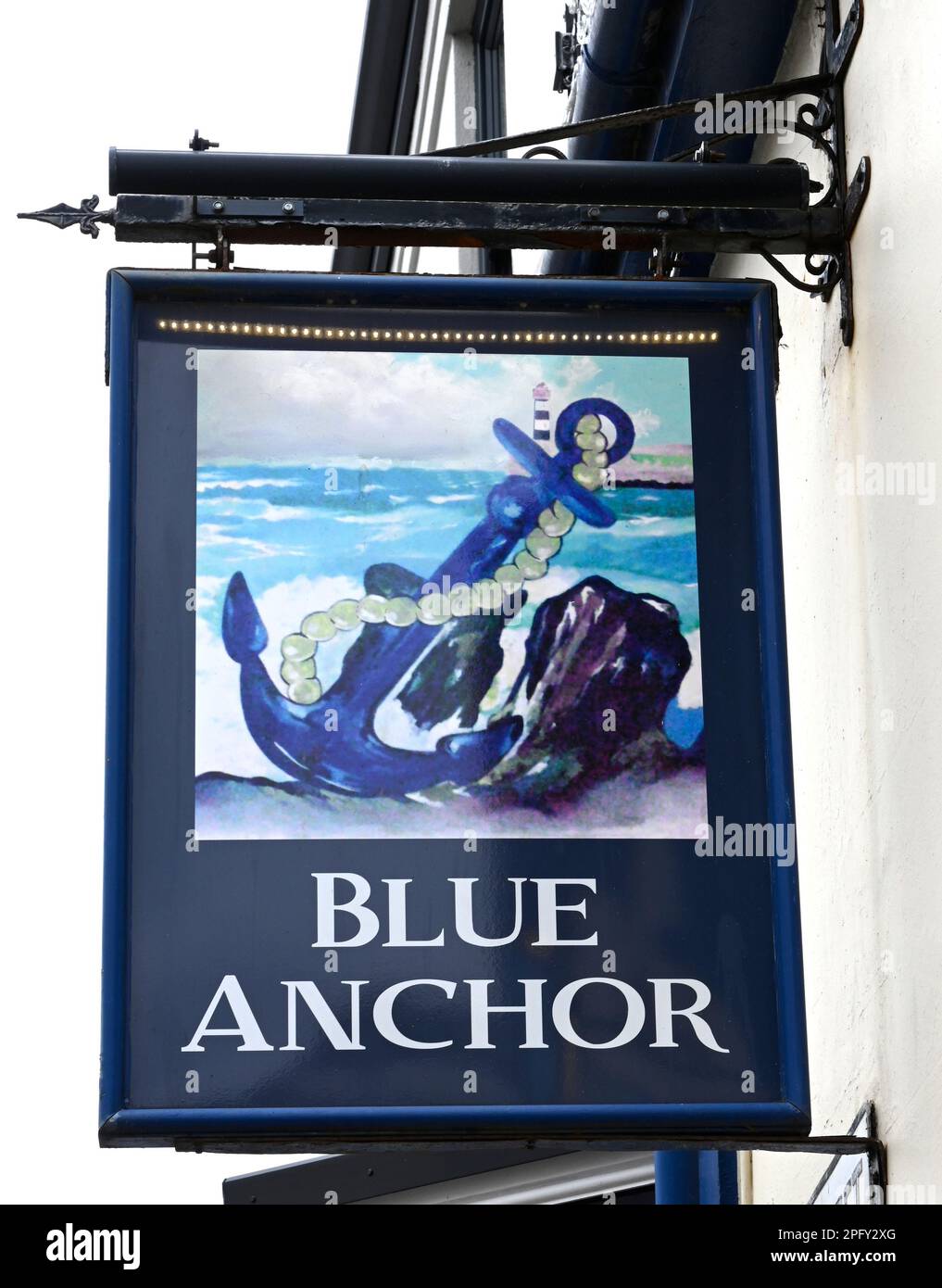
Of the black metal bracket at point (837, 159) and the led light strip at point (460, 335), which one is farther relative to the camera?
the black metal bracket at point (837, 159)

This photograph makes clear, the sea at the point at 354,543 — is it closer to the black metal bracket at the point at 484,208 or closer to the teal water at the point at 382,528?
the teal water at the point at 382,528

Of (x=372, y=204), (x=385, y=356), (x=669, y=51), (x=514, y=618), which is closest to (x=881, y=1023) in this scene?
(x=514, y=618)

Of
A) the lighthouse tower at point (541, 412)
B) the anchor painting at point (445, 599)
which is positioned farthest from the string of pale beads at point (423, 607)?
the lighthouse tower at point (541, 412)

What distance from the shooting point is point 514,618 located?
12.8 ft

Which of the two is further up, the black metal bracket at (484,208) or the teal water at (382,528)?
the black metal bracket at (484,208)

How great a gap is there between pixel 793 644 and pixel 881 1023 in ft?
4.02

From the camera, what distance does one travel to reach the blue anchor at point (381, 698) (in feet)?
12.4

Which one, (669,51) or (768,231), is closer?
(768,231)

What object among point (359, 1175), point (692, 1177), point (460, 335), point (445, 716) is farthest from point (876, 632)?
point (359, 1175)

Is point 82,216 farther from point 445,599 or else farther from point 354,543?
point 445,599

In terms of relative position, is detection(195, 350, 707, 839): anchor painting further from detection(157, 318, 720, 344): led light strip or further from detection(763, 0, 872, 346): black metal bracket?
detection(763, 0, 872, 346): black metal bracket

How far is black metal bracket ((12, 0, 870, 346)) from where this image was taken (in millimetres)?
4285
